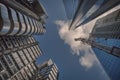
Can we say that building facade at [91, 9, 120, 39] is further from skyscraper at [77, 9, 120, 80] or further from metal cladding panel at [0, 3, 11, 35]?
metal cladding panel at [0, 3, 11, 35]

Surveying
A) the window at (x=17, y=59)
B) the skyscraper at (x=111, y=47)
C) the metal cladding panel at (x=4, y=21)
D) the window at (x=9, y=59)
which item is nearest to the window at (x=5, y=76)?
the window at (x=9, y=59)

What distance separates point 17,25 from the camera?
56.7 meters

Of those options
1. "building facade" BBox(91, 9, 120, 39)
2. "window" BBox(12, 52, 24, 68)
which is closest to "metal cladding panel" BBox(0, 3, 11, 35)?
"window" BBox(12, 52, 24, 68)

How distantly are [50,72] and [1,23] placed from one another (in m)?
50.3

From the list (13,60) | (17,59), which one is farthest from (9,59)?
(17,59)

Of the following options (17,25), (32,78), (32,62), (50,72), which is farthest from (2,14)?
(50,72)

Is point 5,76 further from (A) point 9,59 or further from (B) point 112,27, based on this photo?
(B) point 112,27

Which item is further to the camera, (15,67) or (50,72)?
(50,72)

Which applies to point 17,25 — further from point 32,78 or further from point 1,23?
point 32,78

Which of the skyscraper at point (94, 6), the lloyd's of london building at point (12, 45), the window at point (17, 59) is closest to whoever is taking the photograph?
the skyscraper at point (94, 6)

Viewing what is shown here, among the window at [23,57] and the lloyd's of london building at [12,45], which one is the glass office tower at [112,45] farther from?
the window at [23,57]

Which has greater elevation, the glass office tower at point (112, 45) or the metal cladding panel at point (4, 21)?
the metal cladding panel at point (4, 21)

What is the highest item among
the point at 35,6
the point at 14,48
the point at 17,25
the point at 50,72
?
the point at 35,6

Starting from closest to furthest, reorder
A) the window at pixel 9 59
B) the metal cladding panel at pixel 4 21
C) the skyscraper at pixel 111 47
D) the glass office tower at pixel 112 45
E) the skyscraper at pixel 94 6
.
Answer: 1. the skyscraper at pixel 94 6
2. the metal cladding panel at pixel 4 21
3. the window at pixel 9 59
4. the skyscraper at pixel 111 47
5. the glass office tower at pixel 112 45
